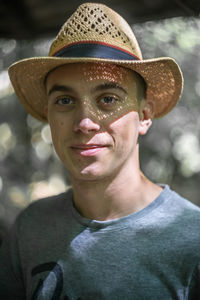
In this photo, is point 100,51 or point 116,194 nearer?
point 100,51

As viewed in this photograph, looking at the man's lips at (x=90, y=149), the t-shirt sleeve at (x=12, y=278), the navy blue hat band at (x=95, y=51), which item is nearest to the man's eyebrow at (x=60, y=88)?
the navy blue hat band at (x=95, y=51)

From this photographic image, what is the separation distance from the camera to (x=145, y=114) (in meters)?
1.54

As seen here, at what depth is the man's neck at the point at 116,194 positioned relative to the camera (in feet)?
4.73

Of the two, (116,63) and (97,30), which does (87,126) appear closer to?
(116,63)

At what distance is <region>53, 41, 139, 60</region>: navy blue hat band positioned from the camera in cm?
132

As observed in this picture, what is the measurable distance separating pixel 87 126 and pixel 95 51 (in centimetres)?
31

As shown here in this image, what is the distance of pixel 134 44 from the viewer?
144 centimetres

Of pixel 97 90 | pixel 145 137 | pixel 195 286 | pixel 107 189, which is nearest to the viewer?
pixel 195 286

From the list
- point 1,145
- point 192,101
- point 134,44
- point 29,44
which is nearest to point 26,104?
point 29,44

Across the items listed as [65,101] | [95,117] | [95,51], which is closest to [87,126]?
[95,117]

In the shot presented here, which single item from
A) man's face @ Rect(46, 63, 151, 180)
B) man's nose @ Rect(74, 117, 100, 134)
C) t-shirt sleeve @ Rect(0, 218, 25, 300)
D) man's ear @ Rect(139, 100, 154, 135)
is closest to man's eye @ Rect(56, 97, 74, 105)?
man's face @ Rect(46, 63, 151, 180)

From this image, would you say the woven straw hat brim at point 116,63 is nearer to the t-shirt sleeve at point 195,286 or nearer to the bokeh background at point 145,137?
the bokeh background at point 145,137

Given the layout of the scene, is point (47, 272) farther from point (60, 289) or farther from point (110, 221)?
point (110, 221)

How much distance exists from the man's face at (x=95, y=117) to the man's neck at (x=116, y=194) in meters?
0.06
